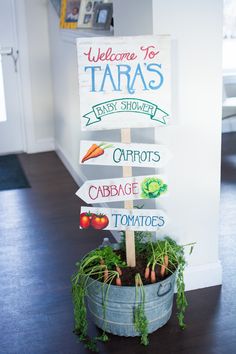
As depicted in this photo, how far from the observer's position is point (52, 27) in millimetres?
4754

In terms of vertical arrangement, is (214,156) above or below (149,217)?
above

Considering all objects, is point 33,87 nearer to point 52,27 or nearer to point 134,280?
point 52,27

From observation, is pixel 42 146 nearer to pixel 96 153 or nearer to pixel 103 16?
pixel 103 16

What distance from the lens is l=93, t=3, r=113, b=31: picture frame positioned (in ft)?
10.6

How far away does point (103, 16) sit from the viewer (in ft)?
10.8

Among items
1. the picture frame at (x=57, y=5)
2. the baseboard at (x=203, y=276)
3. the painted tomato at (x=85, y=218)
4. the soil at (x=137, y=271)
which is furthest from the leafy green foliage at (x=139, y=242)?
the picture frame at (x=57, y=5)

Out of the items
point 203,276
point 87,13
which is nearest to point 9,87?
point 87,13

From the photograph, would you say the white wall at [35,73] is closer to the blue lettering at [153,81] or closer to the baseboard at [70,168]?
the baseboard at [70,168]

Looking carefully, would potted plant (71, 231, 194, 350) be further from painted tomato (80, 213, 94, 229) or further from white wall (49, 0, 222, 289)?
white wall (49, 0, 222, 289)

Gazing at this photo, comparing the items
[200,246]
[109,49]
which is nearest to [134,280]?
[200,246]

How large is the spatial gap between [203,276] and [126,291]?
0.64m

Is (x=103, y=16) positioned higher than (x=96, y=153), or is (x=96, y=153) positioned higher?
(x=103, y=16)

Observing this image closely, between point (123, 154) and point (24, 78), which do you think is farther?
point (24, 78)

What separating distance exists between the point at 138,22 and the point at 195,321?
1.38 metres
